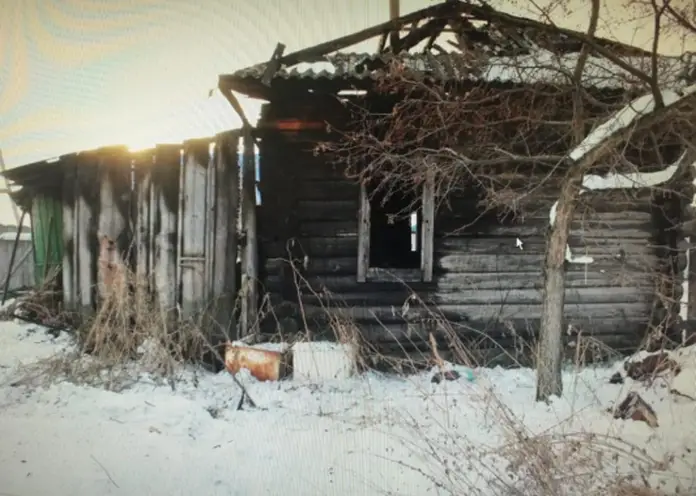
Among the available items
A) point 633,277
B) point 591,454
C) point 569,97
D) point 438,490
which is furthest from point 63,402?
point 633,277

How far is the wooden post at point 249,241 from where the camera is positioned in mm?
3910

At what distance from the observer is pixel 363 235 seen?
398 cm

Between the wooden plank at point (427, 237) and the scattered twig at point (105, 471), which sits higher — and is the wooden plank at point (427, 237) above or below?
above

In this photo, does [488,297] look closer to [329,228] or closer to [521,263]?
[521,263]

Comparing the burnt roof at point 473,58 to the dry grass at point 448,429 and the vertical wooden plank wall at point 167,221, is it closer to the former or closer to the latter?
the vertical wooden plank wall at point 167,221

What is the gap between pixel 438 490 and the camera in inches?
73.7

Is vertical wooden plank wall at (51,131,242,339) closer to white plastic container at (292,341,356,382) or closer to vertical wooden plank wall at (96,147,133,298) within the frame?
vertical wooden plank wall at (96,147,133,298)

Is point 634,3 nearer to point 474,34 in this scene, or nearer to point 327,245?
point 474,34

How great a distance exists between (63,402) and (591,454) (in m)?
2.68

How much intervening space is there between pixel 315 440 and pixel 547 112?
8.30 feet

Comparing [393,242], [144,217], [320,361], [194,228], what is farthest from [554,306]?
[144,217]

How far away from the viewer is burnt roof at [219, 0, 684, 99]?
267cm

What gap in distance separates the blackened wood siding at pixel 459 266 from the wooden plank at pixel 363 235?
6cm

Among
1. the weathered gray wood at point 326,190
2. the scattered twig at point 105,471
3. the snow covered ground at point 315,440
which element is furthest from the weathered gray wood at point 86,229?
the scattered twig at point 105,471
